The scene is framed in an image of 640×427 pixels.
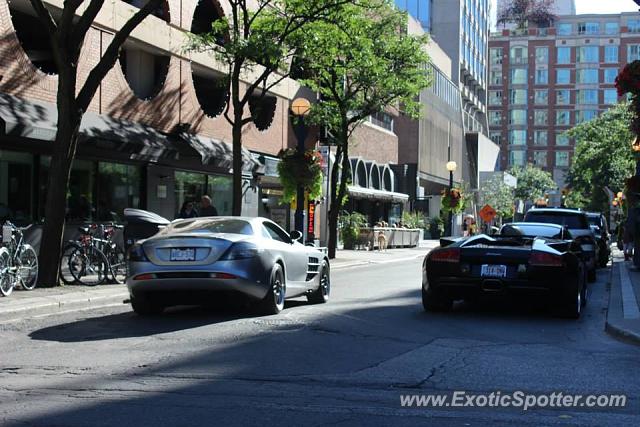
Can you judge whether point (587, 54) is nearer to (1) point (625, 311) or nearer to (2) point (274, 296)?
(1) point (625, 311)

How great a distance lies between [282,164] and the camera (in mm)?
25578

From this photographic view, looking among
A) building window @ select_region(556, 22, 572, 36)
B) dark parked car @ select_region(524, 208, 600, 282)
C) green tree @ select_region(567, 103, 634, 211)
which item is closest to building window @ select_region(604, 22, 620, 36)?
building window @ select_region(556, 22, 572, 36)

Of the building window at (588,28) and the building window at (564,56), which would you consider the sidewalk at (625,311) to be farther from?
the building window at (588,28)

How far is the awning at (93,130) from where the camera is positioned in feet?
52.4

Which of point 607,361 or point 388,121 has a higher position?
point 388,121

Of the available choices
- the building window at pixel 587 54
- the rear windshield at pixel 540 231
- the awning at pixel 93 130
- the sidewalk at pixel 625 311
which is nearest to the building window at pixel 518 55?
the building window at pixel 587 54

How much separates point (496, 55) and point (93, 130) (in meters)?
116

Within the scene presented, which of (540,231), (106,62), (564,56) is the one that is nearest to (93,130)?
(106,62)

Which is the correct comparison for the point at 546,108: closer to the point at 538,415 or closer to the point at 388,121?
the point at 388,121

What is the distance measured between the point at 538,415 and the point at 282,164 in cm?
2024

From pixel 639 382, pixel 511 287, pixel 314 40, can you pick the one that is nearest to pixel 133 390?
pixel 639 382

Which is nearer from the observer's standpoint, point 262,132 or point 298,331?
point 298,331

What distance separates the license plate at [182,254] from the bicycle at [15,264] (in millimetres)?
3994

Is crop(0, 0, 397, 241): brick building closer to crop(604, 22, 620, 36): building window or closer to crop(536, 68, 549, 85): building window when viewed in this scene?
crop(536, 68, 549, 85): building window
